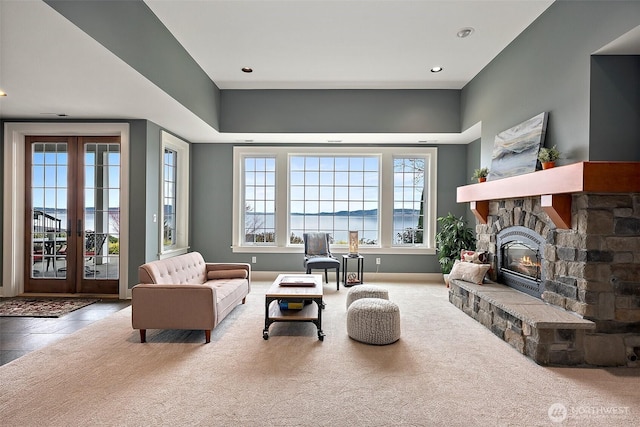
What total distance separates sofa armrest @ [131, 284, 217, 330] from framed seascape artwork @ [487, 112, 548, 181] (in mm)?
3366

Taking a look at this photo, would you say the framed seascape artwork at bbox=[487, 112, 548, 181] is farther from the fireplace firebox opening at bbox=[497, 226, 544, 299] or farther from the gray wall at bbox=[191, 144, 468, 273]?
the gray wall at bbox=[191, 144, 468, 273]

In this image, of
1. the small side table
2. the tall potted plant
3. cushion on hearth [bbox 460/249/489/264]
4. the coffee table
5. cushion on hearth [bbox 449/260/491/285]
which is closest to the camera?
the coffee table

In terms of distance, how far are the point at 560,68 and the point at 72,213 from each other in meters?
6.24

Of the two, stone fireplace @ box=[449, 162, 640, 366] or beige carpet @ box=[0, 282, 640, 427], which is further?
stone fireplace @ box=[449, 162, 640, 366]

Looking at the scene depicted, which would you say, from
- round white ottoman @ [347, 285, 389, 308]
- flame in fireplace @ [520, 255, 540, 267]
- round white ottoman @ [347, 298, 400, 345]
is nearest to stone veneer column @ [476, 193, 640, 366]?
flame in fireplace @ [520, 255, 540, 267]

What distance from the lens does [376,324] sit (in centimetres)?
307

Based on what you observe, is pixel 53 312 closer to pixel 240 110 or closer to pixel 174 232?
pixel 174 232

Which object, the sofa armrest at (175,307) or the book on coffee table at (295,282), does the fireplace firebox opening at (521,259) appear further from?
the sofa armrest at (175,307)

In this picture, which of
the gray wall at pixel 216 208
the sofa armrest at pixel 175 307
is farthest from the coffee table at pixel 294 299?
the gray wall at pixel 216 208

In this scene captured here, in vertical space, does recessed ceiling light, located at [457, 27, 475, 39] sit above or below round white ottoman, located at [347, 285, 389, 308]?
above

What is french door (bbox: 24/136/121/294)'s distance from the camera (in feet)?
15.8

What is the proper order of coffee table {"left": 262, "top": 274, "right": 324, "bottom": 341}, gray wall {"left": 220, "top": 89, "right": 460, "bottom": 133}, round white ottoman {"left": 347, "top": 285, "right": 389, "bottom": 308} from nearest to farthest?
coffee table {"left": 262, "top": 274, "right": 324, "bottom": 341}, round white ottoman {"left": 347, "top": 285, "right": 389, "bottom": 308}, gray wall {"left": 220, "top": 89, "right": 460, "bottom": 133}

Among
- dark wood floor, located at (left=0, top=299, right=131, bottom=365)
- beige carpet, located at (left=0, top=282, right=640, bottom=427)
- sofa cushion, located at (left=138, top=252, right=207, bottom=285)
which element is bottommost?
dark wood floor, located at (left=0, top=299, right=131, bottom=365)

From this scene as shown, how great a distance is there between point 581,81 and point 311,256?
418 centimetres
